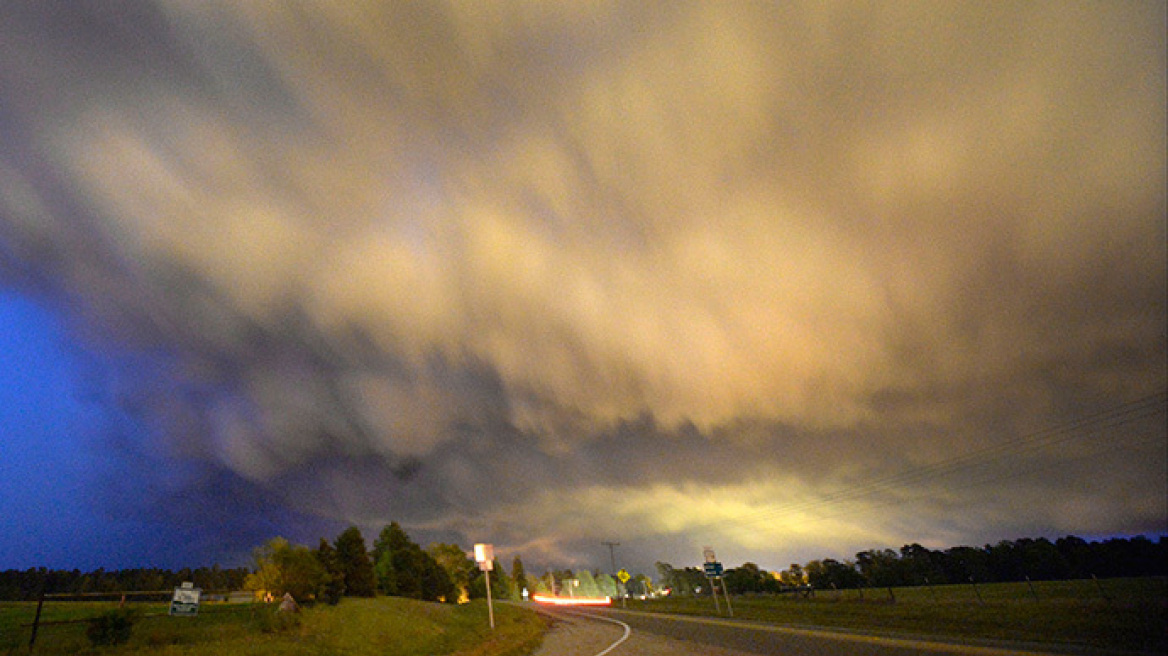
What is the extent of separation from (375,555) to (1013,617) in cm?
8268

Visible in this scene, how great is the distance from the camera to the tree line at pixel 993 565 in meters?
95.1

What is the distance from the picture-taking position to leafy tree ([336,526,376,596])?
52094mm

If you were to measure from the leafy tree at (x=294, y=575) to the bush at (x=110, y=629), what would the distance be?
19323 millimetres

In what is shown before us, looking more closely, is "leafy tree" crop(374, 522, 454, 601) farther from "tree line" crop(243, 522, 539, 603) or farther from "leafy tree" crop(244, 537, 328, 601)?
"leafy tree" crop(244, 537, 328, 601)

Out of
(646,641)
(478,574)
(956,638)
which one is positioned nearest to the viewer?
(956,638)

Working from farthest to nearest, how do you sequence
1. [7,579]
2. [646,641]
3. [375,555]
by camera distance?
[7,579]
[375,555]
[646,641]

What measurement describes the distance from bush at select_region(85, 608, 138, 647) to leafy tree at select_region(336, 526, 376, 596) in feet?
106

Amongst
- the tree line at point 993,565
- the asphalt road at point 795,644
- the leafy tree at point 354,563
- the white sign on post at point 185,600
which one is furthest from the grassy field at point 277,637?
the tree line at point 993,565

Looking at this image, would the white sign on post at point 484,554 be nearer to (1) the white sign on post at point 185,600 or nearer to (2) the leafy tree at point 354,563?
(1) the white sign on post at point 185,600

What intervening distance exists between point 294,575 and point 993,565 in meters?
149

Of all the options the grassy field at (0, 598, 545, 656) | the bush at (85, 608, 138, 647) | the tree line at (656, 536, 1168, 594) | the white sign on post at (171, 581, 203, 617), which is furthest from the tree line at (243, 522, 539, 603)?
the tree line at (656, 536, 1168, 594)

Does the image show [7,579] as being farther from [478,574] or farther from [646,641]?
[646,641]

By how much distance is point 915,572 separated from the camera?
125m

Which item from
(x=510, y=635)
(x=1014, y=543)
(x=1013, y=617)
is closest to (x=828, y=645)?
(x=1013, y=617)
